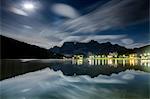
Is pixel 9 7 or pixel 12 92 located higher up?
pixel 9 7

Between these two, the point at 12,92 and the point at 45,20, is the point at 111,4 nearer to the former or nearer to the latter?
the point at 45,20

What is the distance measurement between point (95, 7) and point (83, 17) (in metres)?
0.34

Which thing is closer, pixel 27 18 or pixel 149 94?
pixel 149 94

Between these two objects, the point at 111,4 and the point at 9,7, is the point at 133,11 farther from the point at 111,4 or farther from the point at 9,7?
the point at 9,7

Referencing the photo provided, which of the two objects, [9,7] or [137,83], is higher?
[9,7]

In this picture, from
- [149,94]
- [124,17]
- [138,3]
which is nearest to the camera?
[149,94]

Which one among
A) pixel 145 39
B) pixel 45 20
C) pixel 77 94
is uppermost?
pixel 45 20

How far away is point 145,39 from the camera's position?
557 cm

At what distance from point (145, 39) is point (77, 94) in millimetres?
2261

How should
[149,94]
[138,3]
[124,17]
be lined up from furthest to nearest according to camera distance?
[124,17], [138,3], [149,94]

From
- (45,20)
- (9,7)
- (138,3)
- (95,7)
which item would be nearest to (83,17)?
(95,7)

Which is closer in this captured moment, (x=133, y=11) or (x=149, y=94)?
(x=149, y=94)

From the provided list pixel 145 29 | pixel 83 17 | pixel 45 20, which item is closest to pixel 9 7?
pixel 45 20

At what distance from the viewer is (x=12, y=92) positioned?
4344 mm
